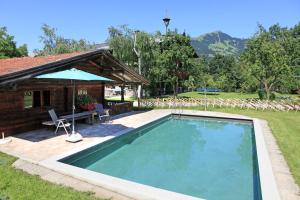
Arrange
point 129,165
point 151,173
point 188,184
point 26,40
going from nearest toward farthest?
point 188,184 < point 151,173 < point 129,165 < point 26,40

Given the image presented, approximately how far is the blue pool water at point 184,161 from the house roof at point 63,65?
4.28 m

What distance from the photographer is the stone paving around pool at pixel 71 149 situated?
674 centimetres

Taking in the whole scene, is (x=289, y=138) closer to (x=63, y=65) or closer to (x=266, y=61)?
(x=63, y=65)

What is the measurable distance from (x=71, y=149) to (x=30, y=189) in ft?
11.8

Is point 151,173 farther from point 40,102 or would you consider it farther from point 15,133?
point 40,102

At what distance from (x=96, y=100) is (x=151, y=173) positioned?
11.3 metres

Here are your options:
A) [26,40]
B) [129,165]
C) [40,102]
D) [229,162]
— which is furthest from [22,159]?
[26,40]

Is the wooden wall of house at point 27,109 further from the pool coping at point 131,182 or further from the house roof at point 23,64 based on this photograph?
the pool coping at point 131,182

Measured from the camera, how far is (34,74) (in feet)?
37.5

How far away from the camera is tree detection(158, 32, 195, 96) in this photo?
31953 millimetres

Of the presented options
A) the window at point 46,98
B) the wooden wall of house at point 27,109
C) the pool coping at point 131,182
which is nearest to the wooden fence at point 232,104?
the wooden wall of house at point 27,109

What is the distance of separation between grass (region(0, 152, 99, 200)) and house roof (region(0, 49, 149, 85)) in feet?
14.9

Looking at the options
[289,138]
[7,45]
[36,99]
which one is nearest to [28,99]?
[36,99]

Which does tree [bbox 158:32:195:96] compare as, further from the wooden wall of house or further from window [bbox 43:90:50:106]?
window [bbox 43:90:50:106]
